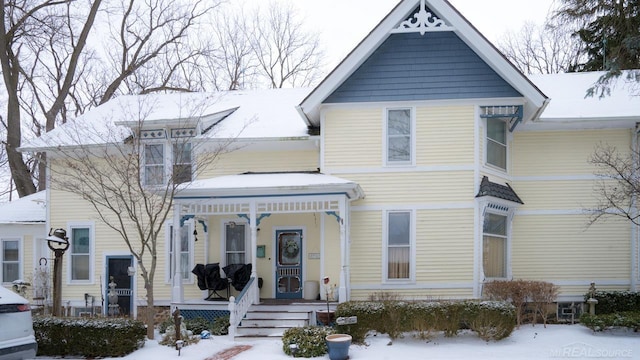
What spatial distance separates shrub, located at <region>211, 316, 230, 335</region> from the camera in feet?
49.3

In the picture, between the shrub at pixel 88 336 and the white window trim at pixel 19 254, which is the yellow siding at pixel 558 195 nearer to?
the shrub at pixel 88 336

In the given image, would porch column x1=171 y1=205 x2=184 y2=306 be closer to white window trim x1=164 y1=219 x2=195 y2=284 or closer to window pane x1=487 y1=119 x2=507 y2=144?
white window trim x1=164 y1=219 x2=195 y2=284

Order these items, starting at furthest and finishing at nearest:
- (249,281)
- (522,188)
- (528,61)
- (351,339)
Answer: (528,61)
(522,188)
(249,281)
(351,339)

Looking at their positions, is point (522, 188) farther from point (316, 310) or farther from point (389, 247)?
point (316, 310)

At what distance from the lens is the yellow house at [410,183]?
16125 mm

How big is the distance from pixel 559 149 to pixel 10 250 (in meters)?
18.1

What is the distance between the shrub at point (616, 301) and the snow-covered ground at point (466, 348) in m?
1.98

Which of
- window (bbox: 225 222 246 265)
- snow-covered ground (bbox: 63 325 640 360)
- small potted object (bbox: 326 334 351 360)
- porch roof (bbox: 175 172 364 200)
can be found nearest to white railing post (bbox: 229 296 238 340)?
snow-covered ground (bbox: 63 325 640 360)

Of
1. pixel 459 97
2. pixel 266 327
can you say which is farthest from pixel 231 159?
pixel 459 97

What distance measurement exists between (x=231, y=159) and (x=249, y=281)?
4126mm

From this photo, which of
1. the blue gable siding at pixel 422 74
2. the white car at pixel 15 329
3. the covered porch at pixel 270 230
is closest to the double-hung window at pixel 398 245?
the covered porch at pixel 270 230

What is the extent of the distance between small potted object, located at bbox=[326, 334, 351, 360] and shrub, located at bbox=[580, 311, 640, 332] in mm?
6027

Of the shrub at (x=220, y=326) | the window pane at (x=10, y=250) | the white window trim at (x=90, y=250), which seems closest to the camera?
the shrub at (x=220, y=326)

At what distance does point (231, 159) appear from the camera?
18.4 meters
